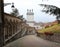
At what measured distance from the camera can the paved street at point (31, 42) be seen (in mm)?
6828

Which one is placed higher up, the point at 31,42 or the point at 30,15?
the point at 30,15

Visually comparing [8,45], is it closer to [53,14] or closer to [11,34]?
[11,34]

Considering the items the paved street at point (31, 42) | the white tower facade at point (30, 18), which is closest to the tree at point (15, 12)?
the white tower facade at point (30, 18)

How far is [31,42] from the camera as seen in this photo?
6.86 meters

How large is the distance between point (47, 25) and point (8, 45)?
3.37ft

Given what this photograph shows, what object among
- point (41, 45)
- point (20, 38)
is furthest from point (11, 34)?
point (41, 45)

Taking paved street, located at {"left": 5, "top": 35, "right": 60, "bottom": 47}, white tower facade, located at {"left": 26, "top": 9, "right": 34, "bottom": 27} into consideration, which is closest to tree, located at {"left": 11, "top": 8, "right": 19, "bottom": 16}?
white tower facade, located at {"left": 26, "top": 9, "right": 34, "bottom": 27}

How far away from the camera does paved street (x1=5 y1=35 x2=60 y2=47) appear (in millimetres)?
6828

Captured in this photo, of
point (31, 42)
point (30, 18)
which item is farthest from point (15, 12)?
point (31, 42)

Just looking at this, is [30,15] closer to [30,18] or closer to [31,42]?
[30,18]

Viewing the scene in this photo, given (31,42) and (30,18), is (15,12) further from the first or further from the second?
(31,42)

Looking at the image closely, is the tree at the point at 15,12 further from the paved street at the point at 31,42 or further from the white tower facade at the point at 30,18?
the paved street at the point at 31,42

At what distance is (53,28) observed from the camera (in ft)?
21.9

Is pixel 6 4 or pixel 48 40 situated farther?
pixel 48 40
